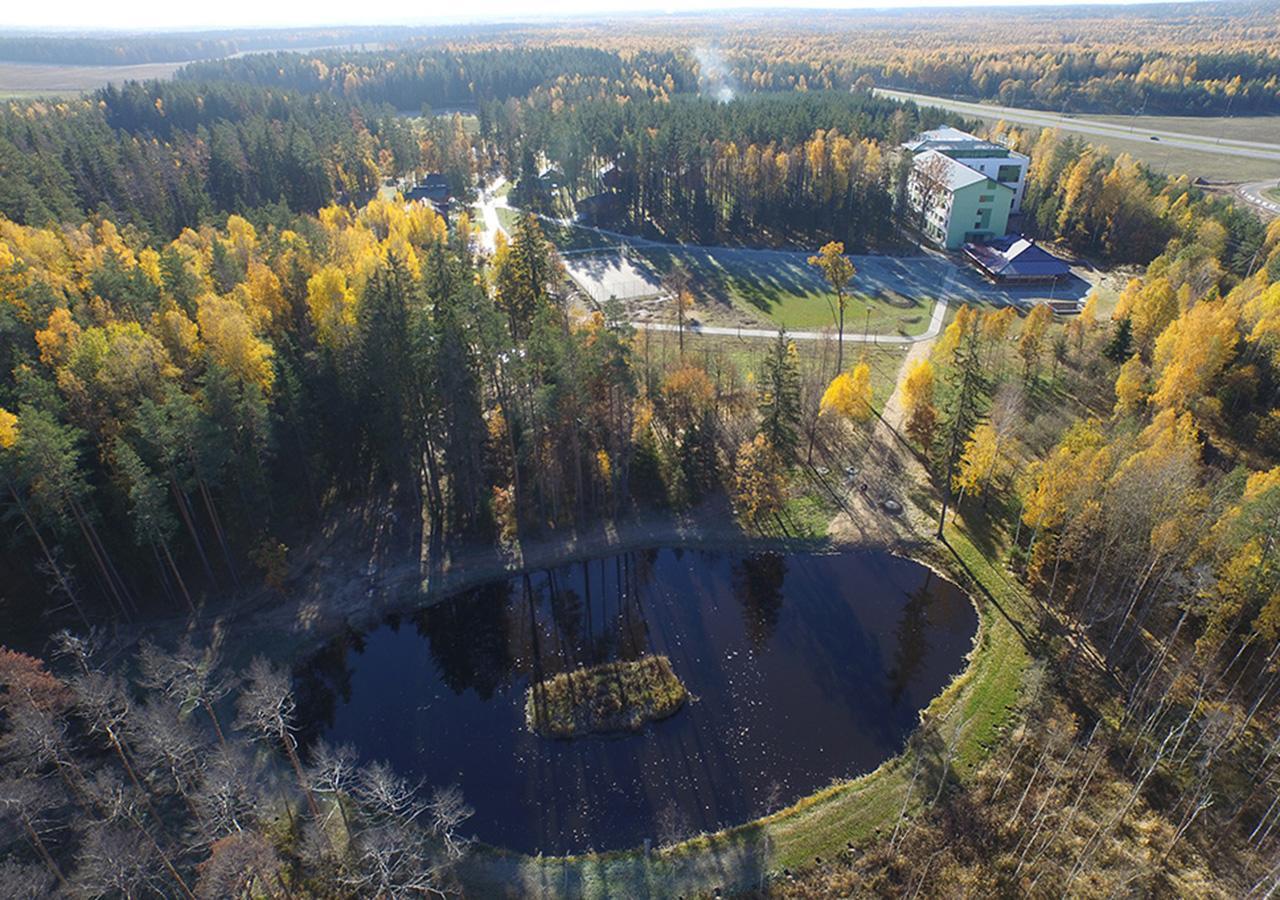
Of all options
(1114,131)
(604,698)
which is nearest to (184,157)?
(604,698)

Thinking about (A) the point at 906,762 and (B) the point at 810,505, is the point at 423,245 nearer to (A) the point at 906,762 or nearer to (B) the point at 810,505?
(B) the point at 810,505

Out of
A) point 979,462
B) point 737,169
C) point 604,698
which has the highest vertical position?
point 737,169

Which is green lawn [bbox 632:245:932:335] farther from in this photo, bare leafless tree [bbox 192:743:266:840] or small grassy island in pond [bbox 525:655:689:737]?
bare leafless tree [bbox 192:743:266:840]

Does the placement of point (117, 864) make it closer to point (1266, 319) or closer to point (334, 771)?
point (334, 771)

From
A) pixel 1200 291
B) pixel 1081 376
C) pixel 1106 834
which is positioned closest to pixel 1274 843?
pixel 1106 834

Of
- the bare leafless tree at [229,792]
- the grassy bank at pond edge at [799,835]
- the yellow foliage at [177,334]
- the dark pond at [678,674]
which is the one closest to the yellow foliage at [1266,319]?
the dark pond at [678,674]

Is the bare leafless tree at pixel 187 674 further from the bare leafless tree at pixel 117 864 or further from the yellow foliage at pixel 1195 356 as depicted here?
the yellow foliage at pixel 1195 356
